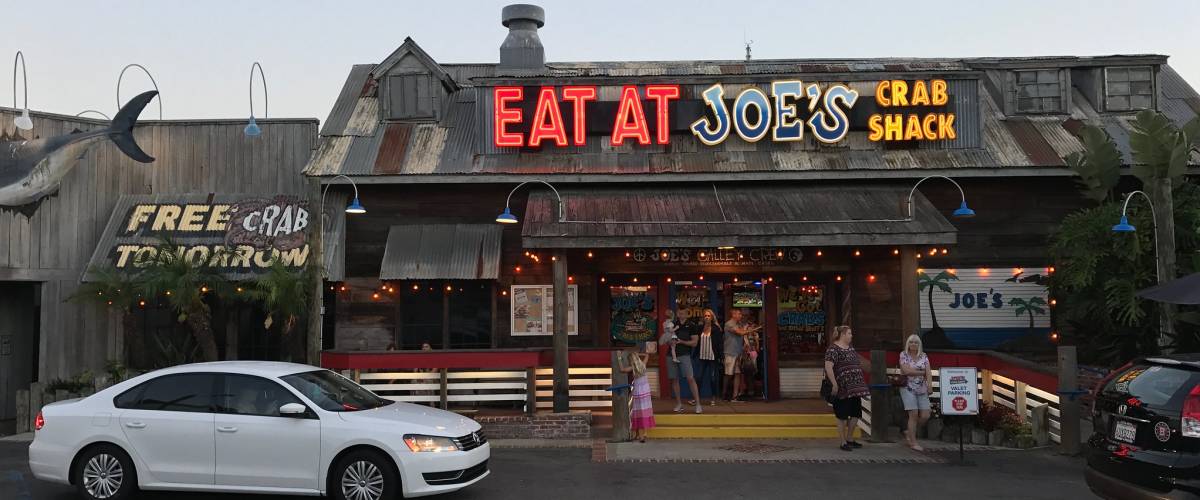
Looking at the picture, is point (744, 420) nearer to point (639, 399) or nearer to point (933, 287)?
point (639, 399)

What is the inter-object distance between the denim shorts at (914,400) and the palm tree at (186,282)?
1106cm

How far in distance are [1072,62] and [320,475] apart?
1660 cm

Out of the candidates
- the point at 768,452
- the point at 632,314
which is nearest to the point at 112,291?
the point at 632,314

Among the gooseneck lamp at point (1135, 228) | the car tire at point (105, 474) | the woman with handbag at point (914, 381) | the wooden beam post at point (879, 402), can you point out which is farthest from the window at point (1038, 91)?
the car tire at point (105, 474)

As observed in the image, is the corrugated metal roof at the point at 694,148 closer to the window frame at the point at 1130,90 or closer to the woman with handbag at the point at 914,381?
the window frame at the point at 1130,90

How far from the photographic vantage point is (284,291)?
14539 mm

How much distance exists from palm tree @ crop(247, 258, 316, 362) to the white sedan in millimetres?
5238

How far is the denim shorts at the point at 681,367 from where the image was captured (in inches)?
553

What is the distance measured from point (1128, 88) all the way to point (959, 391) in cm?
994

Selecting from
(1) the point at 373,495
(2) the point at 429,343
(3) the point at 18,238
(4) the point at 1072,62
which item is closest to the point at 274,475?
(1) the point at 373,495

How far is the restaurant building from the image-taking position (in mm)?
15617

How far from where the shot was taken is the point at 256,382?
9141mm

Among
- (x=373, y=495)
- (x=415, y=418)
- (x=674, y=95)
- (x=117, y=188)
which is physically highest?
(x=674, y=95)

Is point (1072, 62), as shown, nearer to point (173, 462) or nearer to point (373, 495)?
point (373, 495)
